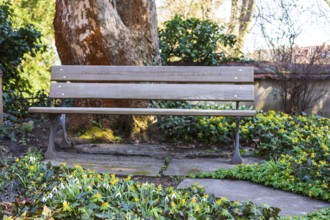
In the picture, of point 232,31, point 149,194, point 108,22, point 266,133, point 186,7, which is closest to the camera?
point 149,194

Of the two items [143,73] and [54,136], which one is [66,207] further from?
[143,73]

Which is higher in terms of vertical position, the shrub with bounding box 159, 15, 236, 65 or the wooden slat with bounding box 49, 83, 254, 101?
the shrub with bounding box 159, 15, 236, 65

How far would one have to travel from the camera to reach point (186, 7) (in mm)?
13484

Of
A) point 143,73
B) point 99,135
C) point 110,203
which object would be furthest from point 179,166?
point 110,203

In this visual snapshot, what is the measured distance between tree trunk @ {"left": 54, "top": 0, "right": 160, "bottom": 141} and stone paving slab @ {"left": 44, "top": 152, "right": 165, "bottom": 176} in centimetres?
81

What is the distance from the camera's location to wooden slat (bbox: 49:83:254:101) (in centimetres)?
480

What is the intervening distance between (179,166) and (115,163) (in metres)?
0.62

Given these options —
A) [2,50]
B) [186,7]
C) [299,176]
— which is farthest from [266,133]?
[186,7]

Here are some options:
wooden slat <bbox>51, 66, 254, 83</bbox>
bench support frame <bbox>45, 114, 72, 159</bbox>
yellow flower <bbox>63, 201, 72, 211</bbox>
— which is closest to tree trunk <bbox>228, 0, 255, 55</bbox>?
wooden slat <bbox>51, 66, 254, 83</bbox>

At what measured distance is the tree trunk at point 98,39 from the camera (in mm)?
5195

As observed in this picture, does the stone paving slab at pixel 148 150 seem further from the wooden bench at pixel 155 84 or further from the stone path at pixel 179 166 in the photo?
Answer: the wooden bench at pixel 155 84

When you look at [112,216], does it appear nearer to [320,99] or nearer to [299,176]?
[299,176]

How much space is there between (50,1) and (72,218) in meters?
11.2

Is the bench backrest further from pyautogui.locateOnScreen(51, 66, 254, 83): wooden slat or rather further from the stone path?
the stone path
